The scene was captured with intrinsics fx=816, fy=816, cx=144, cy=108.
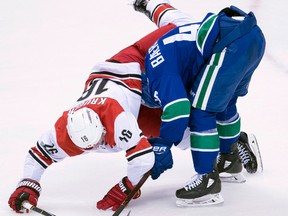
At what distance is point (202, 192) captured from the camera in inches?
139

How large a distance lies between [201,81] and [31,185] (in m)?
0.85

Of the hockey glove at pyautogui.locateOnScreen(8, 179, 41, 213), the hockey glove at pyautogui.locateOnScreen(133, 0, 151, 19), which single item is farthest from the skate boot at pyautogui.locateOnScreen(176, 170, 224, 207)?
the hockey glove at pyautogui.locateOnScreen(133, 0, 151, 19)

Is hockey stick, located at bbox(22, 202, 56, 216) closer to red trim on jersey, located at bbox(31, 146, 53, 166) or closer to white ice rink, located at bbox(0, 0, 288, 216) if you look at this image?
white ice rink, located at bbox(0, 0, 288, 216)

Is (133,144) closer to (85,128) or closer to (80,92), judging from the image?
(85,128)

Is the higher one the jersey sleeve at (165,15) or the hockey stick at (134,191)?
the jersey sleeve at (165,15)

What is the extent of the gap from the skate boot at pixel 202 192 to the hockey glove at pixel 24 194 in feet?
2.02

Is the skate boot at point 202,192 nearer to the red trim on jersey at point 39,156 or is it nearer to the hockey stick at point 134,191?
the hockey stick at point 134,191

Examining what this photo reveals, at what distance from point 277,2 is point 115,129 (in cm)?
316

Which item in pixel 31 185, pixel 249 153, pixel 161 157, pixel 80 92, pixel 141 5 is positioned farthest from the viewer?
pixel 80 92

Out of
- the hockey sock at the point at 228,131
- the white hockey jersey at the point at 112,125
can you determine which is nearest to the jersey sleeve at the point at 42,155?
the white hockey jersey at the point at 112,125

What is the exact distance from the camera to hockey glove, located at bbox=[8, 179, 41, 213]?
3449 mm

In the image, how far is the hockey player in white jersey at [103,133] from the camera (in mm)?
3295

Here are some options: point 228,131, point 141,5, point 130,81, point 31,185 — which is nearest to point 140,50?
point 130,81

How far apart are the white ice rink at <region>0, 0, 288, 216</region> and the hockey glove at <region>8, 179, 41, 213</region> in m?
0.05
